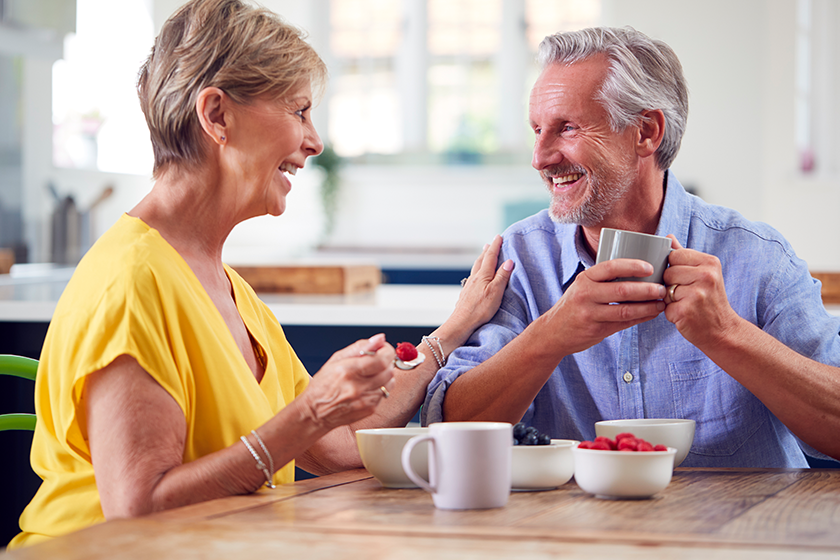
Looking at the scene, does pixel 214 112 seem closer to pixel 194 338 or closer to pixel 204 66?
pixel 204 66

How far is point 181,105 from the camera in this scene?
3.61 ft

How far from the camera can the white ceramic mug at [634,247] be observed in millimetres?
1134

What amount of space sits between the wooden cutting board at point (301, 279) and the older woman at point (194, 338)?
1.20 m

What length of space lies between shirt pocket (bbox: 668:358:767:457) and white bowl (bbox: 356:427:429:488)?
2.06 ft

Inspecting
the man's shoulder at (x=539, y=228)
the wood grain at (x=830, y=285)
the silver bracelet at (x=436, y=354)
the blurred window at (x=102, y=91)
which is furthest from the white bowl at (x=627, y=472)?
the blurred window at (x=102, y=91)

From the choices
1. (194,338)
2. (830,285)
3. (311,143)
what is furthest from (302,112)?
(830,285)

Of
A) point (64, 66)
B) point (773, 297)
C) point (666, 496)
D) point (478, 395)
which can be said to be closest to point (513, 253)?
point (478, 395)

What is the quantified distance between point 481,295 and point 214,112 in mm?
636

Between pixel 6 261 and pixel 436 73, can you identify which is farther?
pixel 436 73

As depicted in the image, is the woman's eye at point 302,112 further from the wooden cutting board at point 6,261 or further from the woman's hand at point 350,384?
the wooden cutting board at point 6,261

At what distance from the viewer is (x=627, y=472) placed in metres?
0.89

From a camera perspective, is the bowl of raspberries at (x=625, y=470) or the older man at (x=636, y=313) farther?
the older man at (x=636, y=313)

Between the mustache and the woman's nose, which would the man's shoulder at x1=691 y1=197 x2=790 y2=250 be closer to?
the mustache

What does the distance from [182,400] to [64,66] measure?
374 cm
